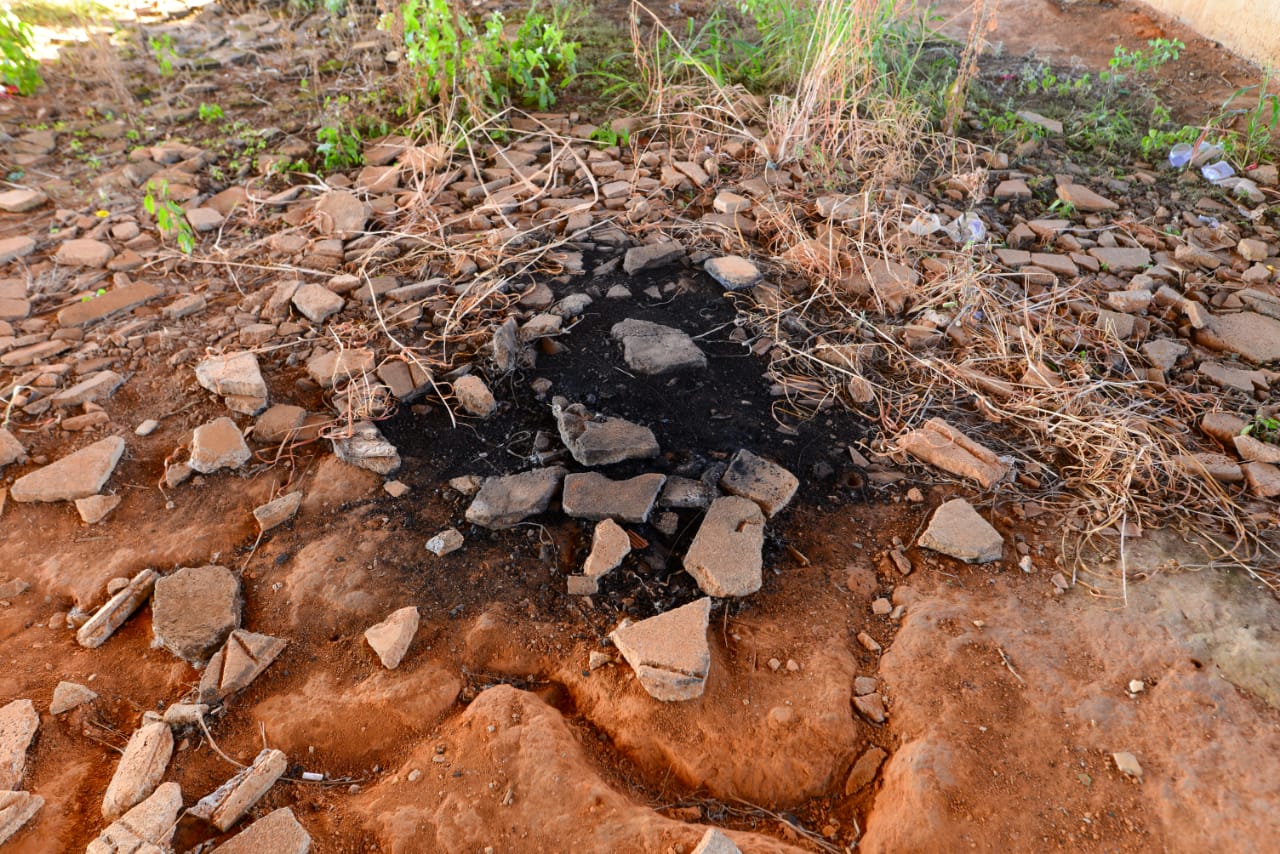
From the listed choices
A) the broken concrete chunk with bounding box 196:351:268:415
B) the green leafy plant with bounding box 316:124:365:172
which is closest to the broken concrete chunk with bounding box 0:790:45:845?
the broken concrete chunk with bounding box 196:351:268:415

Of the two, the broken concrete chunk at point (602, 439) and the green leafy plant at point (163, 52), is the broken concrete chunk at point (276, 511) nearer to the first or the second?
the broken concrete chunk at point (602, 439)

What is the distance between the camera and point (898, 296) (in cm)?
331

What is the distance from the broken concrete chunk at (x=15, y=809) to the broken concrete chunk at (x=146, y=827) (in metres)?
0.17

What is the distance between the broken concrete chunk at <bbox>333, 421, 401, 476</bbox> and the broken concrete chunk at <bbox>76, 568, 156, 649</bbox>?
654 millimetres

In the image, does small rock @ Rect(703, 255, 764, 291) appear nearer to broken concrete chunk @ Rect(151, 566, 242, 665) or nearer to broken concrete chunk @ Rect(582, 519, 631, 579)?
broken concrete chunk @ Rect(582, 519, 631, 579)

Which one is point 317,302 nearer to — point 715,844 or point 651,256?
point 651,256

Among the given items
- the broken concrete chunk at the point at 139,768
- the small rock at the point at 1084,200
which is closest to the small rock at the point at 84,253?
the broken concrete chunk at the point at 139,768

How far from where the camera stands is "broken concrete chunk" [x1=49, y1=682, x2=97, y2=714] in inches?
78.0

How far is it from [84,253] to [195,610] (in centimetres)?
234

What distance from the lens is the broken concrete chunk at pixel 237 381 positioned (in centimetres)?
280

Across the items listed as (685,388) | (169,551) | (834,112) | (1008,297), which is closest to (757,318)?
(685,388)

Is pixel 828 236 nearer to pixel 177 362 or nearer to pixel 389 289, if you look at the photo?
pixel 389 289

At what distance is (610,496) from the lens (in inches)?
96.7

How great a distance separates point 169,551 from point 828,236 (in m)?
2.93
